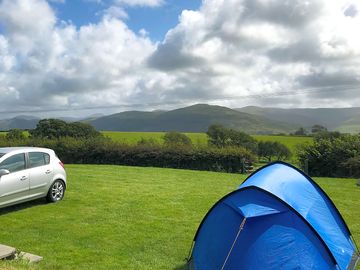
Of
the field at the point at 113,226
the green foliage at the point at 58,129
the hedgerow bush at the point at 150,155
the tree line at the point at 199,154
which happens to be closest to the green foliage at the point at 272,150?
the green foliage at the point at 58,129

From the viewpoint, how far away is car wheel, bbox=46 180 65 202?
1182cm

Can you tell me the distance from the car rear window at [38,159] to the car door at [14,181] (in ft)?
0.88

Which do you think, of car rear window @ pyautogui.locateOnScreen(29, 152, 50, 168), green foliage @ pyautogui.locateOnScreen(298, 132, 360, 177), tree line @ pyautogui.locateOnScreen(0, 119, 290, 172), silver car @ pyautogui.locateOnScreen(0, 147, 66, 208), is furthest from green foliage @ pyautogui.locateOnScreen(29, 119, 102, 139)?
car rear window @ pyautogui.locateOnScreen(29, 152, 50, 168)

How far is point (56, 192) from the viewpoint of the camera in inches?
476

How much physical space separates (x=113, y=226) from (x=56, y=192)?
312 centimetres

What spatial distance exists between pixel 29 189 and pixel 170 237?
4288 mm

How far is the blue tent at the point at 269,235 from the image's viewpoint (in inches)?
244

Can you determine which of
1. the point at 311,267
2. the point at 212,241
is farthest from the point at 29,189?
the point at 311,267

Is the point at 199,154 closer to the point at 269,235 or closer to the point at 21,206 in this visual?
the point at 21,206

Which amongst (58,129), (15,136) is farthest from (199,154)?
(58,129)

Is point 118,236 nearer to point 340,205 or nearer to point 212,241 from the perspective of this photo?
point 212,241

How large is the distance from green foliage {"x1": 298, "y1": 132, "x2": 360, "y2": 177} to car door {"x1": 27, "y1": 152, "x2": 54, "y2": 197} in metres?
18.3

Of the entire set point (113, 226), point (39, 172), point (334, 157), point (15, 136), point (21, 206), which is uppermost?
point (15, 136)

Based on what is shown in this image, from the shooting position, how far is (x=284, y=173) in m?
7.84
